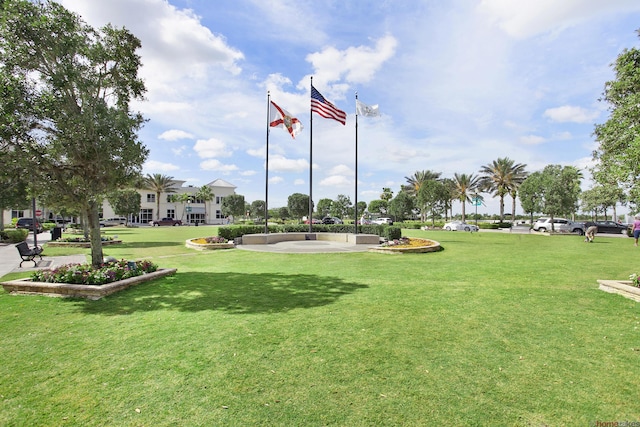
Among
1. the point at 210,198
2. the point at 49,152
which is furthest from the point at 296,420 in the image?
the point at 210,198

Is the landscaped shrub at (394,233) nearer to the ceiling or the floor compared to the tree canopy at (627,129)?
nearer to the floor

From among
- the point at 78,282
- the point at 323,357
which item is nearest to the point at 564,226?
the point at 323,357

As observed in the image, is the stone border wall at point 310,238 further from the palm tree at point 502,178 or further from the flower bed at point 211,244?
the palm tree at point 502,178

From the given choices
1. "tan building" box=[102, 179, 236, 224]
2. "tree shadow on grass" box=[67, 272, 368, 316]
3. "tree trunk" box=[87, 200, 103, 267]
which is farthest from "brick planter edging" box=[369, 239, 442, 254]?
"tan building" box=[102, 179, 236, 224]

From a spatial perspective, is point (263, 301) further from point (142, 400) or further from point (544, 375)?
point (544, 375)

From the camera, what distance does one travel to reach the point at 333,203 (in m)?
90.0

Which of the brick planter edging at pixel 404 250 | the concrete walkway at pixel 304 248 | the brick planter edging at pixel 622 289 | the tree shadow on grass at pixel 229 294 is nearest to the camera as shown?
the tree shadow on grass at pixel 229 294

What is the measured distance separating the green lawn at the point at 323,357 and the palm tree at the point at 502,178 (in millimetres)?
50084

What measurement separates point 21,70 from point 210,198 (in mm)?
68759

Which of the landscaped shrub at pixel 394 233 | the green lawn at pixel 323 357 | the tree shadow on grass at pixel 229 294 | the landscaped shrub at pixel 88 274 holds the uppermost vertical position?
the landscaped shrub at pixel 394 233

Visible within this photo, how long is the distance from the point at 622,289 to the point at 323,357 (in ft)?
24.1

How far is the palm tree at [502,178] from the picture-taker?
172 ft

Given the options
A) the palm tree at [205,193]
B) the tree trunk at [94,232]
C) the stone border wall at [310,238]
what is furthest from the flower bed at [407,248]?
the palm tree at [205,193]

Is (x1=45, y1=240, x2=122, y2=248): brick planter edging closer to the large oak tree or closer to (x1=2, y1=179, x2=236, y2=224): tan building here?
the large oak tree
